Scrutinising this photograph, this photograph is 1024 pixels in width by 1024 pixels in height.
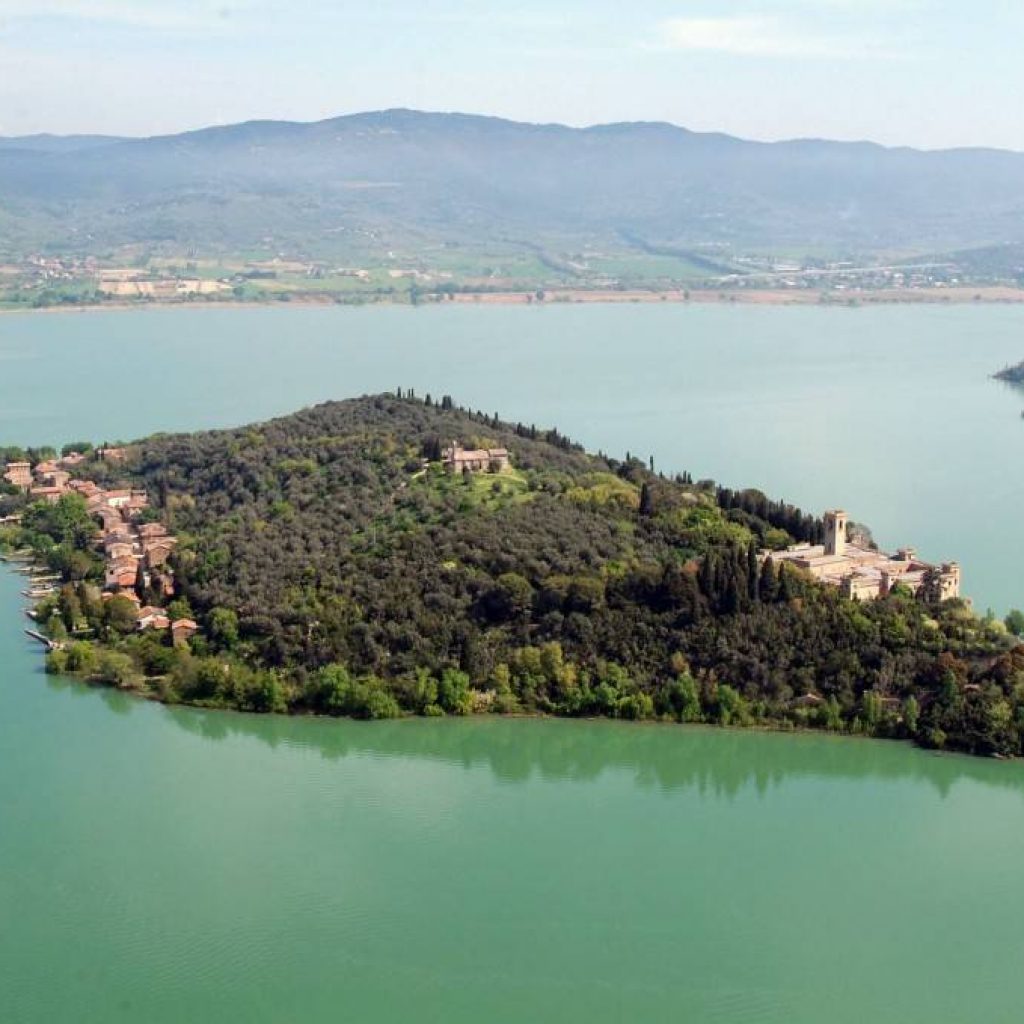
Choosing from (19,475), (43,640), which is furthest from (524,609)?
(19,475)

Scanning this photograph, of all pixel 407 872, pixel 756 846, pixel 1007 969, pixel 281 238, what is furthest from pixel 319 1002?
pixel 281 238

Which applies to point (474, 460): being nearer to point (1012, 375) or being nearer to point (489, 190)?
point (1012, 375)

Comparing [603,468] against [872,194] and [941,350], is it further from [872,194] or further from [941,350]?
[872,194]

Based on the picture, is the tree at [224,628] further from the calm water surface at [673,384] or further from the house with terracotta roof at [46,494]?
the calm water surface at [673,384]

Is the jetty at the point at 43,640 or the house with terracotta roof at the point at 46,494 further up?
the house with terracotta roof at the point at 46,494

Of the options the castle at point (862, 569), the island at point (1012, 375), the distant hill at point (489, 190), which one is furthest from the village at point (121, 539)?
the distant hill at point (489, 190)
